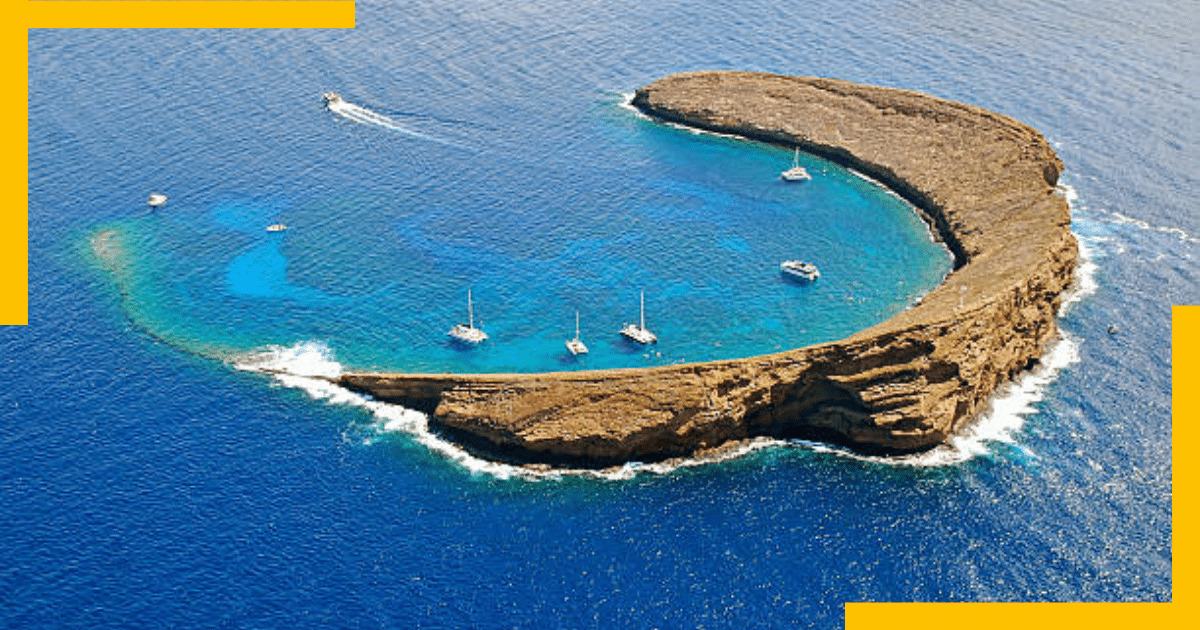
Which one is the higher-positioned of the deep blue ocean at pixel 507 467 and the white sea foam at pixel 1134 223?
the white sea foam at pixel 1134 223

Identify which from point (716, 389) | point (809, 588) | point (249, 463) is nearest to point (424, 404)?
point (249, 463)

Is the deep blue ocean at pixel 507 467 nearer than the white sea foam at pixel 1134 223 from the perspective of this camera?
Yes

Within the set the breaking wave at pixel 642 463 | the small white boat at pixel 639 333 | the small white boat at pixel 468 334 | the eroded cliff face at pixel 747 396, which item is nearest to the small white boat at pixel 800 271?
the eroded cliff face at pixel 747 396

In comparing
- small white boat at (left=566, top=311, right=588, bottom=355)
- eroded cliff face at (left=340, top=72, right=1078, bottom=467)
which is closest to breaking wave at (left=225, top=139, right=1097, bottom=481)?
eroded cliff face at (left=340, top=72, right=1078, bottom=467)

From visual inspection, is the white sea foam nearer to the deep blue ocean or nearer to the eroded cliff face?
the deep blue ocean

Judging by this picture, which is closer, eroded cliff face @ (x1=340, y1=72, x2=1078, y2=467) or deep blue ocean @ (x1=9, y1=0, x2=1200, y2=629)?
deep blue ocean @ (x1=9, y1=0, x2=1200, y2=629)

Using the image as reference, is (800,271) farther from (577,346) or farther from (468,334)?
(468,334)

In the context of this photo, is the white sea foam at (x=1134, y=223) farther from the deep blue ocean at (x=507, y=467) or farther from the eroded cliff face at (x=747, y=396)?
the eroded cliff face at (x=747, y=396)

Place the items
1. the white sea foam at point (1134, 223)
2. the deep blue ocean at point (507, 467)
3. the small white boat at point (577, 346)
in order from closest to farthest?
the deep blue ocean at point (507, 467)
the small white boat at point (577, 346)
the white sea foam at point (1134, 223)

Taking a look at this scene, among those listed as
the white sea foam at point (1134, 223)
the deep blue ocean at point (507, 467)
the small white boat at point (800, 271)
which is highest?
the white sea foam at point (1134, 223)
